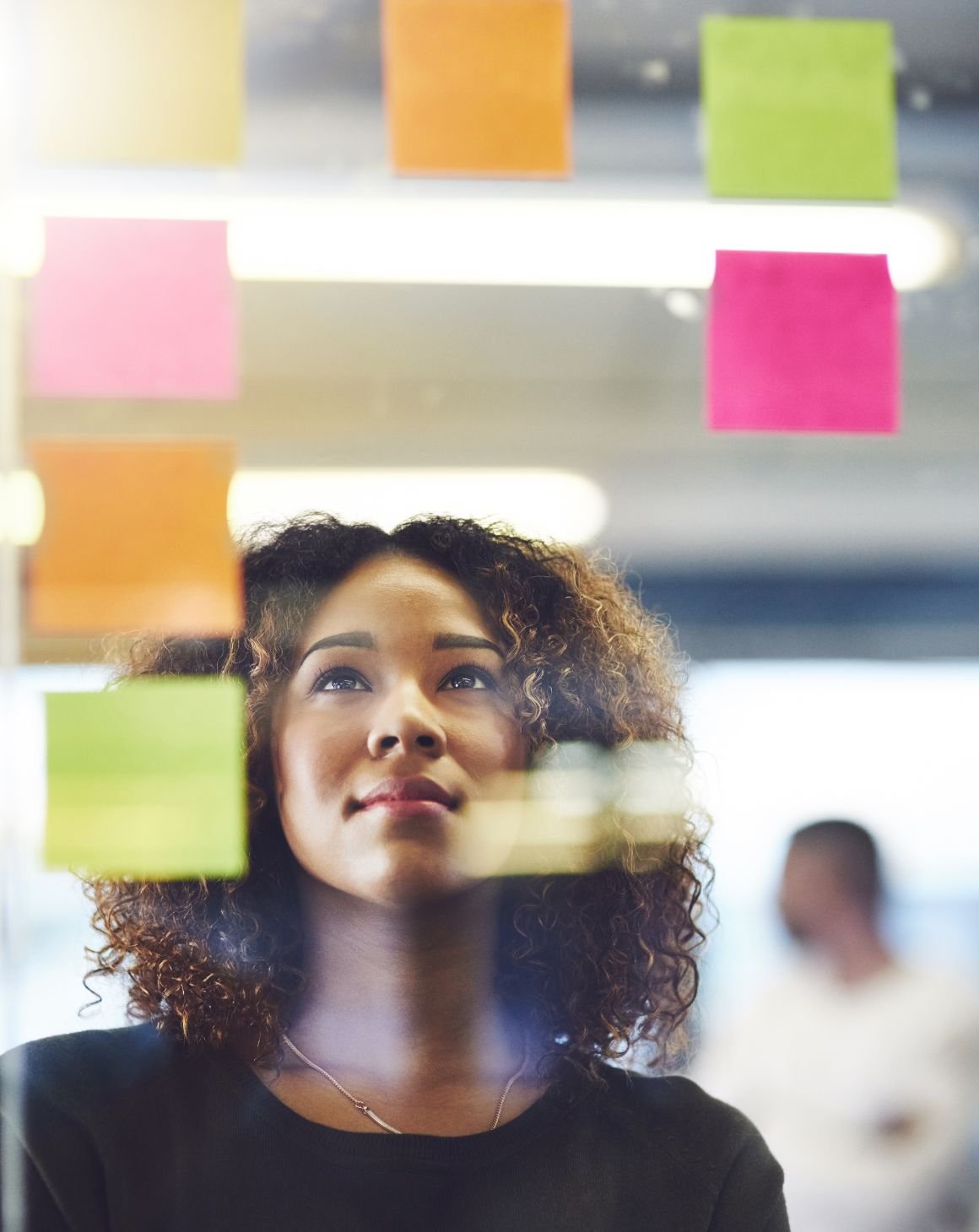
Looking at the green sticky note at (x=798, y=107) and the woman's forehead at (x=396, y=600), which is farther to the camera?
the green sticky note at (x=798, y=107)

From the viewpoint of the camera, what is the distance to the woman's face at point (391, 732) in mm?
835

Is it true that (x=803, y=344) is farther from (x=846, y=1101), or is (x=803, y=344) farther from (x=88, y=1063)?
(x=88, y=1063)

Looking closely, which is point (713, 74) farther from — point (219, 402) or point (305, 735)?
point (305, 735)

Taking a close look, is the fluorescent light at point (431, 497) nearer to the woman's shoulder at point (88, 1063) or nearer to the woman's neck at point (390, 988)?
the woman's neck at point (390, 988)

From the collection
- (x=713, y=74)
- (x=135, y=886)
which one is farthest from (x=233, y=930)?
(x=713, y=74)

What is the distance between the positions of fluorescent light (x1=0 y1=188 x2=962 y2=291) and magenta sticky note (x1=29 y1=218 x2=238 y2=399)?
37mm

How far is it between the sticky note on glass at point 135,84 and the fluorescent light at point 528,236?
0.05 meters

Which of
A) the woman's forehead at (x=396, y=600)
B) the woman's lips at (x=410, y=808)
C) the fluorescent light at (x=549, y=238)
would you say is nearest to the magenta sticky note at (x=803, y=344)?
the fluorescent light at (x=549, y=238)

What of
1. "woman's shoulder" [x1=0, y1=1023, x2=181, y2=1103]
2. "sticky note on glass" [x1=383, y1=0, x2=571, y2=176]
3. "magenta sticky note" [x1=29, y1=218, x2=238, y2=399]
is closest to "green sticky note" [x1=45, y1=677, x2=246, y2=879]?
"woman's shoulder" [x1=0, y1=1023, x2=181, y2=1103]

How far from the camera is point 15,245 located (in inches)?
35.9

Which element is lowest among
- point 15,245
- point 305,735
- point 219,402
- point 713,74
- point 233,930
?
point 233,930

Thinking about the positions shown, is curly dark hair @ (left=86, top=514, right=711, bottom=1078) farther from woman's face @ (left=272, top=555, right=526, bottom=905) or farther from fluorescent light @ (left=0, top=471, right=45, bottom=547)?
fluorescent light @ (left=0, top=471, right=45, bottom=547)

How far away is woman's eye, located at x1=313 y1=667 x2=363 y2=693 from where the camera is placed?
86cm

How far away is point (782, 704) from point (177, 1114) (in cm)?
54
